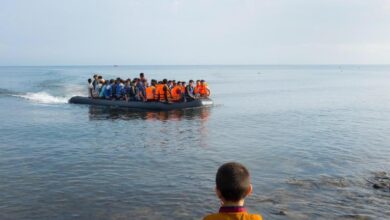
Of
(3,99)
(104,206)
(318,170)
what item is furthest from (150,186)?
(3,99)

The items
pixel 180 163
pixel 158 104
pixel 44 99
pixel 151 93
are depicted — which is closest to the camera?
pixel 180 163

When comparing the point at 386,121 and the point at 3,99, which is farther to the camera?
the point at 3,99

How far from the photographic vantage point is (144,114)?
74.1 feet

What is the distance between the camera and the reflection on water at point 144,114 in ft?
70.4

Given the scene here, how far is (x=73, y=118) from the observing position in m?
21.3

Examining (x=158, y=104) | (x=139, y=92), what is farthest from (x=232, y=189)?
(x=139, y=92)

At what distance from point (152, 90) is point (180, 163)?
1208 cm

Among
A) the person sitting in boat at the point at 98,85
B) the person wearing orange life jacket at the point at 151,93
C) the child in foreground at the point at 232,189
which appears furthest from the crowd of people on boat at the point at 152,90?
the child in foreground at the point at 232,189

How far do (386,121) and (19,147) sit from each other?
16689 millimetres

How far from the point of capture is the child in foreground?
109 inches

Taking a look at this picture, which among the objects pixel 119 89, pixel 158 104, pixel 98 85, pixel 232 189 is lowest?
pixel 158 104

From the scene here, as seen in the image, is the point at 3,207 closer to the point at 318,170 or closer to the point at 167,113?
the point at 318,170

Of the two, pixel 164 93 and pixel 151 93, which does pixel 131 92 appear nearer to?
pixel 151 93

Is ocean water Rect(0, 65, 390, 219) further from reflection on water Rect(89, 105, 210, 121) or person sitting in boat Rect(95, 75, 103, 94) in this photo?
person sitting in boat Rect(95, 75, 103, 94)
